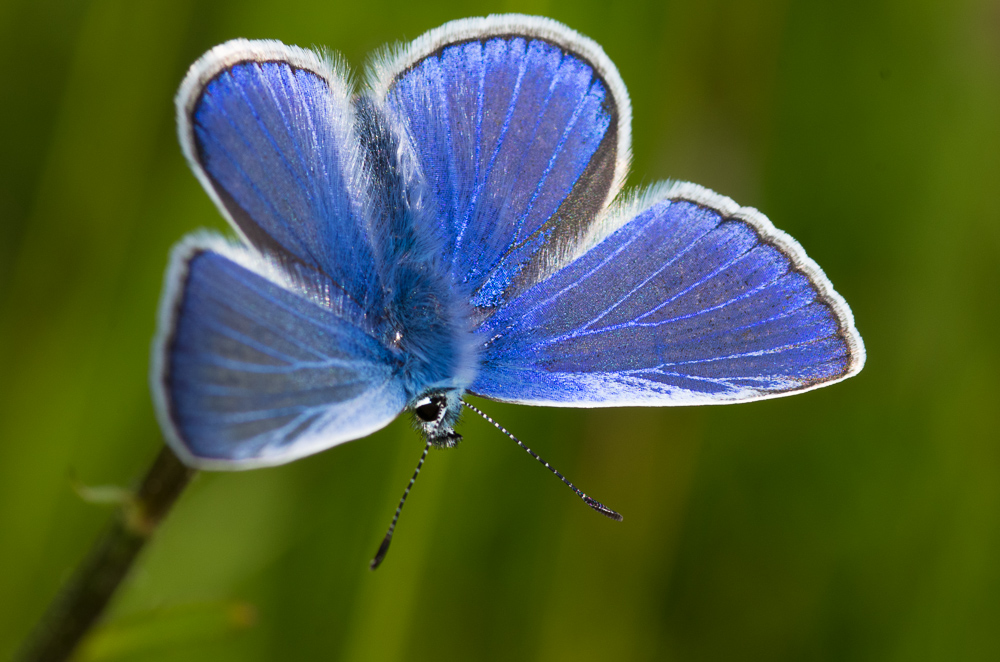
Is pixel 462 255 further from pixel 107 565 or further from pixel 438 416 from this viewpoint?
pixel 107 565

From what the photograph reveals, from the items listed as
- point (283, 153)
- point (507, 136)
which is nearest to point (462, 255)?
point (507, 136)

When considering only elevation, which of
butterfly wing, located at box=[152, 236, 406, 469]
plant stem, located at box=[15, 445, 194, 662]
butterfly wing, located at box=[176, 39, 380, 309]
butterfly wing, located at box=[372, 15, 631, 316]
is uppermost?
butterfly wing, located at box=[372, 15, 631, 316]

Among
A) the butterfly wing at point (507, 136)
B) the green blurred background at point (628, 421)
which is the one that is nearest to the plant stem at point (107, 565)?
the green blurred background at point (628, 421)

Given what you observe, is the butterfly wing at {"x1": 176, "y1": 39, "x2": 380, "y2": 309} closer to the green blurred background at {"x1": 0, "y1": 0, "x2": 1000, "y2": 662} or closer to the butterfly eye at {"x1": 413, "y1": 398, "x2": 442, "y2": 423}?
the butterfly eye at {"x1": 413, "y1": 398, "x2": 442, "y2": 423}

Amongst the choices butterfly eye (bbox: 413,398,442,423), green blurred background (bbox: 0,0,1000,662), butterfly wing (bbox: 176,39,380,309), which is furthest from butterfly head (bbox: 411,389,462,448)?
green blurred background (bbox: 0,0,1000,662)

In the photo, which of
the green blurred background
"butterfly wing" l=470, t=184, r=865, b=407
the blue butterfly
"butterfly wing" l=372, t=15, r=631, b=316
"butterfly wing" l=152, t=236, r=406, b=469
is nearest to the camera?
"butterfly wing" l=152, t=236, r=406, b=469

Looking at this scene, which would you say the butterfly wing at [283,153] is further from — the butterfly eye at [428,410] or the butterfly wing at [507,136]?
the butterfly eye at [428,410]

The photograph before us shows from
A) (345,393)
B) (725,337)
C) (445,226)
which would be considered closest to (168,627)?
(345,393)

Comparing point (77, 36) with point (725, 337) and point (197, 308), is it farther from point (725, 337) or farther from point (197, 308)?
point (725, 337)
